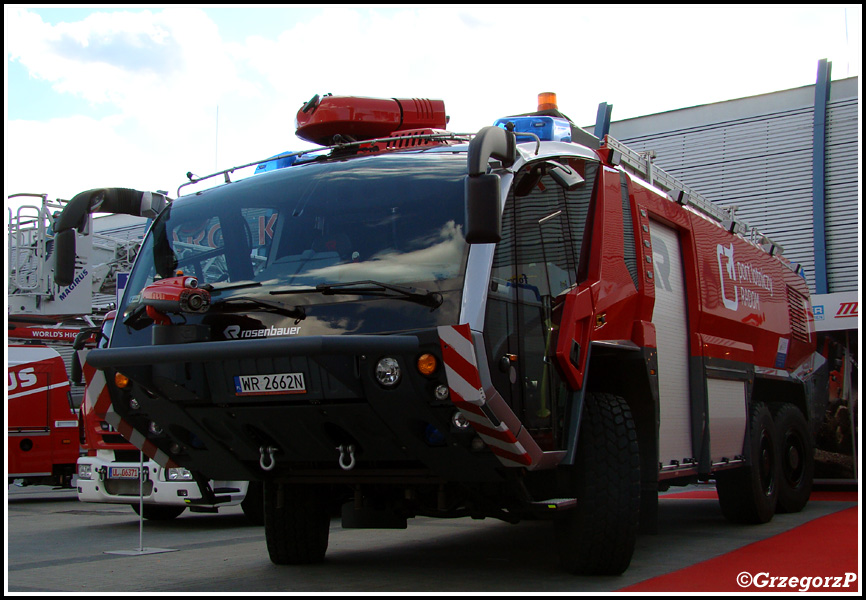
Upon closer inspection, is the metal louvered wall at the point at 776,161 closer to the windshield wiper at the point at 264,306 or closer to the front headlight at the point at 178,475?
the front headlight at the point at 178,475

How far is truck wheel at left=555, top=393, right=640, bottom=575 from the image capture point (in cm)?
557

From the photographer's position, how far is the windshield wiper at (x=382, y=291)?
4.88 meters

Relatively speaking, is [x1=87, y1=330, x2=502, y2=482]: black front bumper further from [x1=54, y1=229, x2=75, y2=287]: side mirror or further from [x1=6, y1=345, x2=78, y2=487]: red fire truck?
[x1=6, y1=345, x2=78, y2=487]: red fire truck

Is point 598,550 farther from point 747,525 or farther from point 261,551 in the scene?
point 747,525

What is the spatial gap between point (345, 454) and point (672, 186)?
4007 mm

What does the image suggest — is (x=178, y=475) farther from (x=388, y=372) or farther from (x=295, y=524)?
(x=388, y=372)

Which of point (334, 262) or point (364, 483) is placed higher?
point (334, 262)

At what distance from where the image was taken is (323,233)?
17.7ft

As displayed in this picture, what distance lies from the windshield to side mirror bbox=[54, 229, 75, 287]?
42cm

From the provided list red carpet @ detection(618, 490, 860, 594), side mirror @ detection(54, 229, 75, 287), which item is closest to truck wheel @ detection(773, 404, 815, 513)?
red carpet @ detection(618, 490, 860, 594)

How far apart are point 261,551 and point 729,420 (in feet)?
13.8

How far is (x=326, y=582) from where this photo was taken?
6.04 metres

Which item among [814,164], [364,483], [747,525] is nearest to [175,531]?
[364,483]

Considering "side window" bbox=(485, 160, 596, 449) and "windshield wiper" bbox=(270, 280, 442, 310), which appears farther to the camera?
"side window" bbox=(485, 160, 596, 449)
